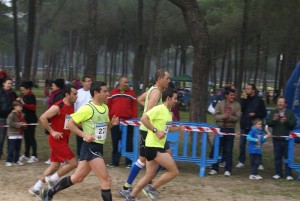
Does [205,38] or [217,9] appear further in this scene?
[217,9]

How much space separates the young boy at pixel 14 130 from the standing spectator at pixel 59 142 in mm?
2526

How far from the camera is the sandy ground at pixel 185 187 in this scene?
771cm

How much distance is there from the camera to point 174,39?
41812 millimetres

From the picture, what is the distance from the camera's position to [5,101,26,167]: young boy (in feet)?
32.4

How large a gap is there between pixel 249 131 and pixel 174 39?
106 ft

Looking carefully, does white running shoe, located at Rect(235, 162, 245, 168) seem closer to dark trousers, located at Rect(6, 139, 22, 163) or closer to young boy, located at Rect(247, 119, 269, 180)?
young boy, located at Rect(247, 119, 269, 180)

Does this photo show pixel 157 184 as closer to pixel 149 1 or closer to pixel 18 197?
pixel 18 197

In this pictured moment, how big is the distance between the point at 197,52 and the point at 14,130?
5218 mm

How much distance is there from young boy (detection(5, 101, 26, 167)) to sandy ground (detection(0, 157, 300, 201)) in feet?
0.98

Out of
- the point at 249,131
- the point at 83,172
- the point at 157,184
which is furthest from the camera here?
the point at 249,131

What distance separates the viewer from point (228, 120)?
9.59m

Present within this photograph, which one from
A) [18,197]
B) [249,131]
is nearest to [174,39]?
[249,131]

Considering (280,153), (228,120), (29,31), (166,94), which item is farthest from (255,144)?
(29,31)

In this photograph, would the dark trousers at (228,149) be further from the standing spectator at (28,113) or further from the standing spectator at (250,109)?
the standing spectator at (28,113)
